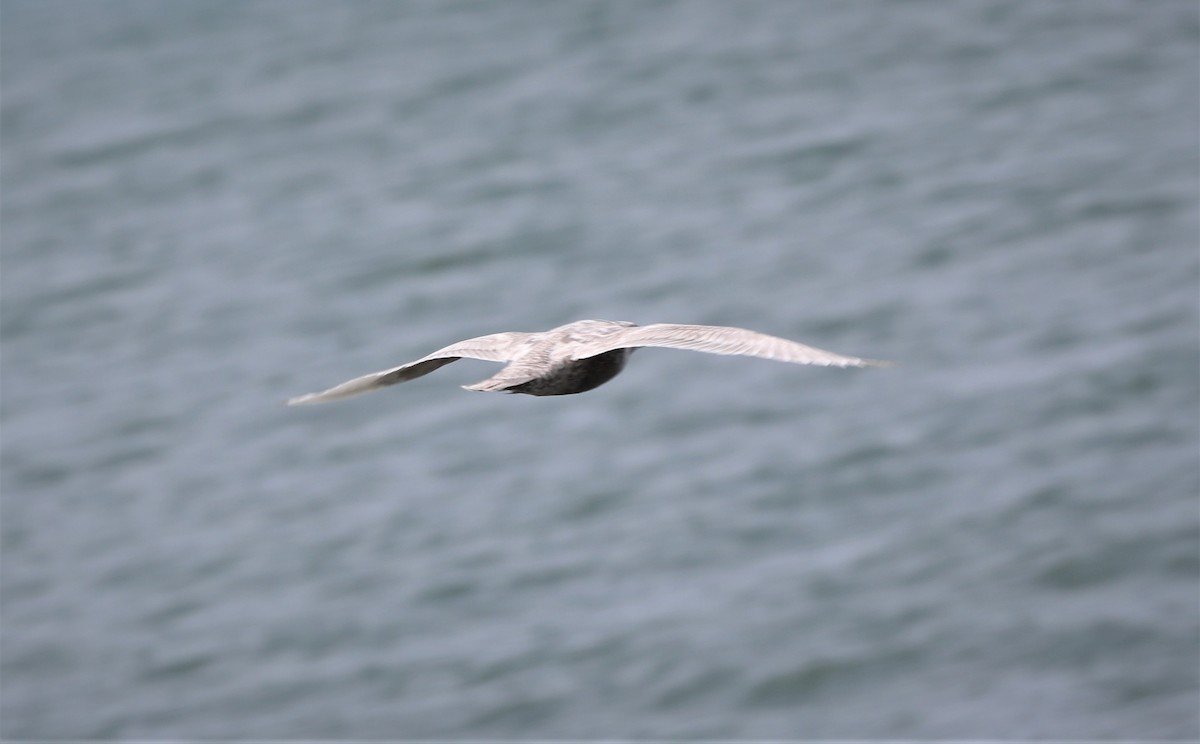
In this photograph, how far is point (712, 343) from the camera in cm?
638

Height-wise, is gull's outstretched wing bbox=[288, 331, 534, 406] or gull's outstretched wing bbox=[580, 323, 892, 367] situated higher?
gull's outstretched wing bbox=[288, 331, 534, 406]

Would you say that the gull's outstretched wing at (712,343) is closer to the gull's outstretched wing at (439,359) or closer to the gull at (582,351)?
the gull at (582,351)

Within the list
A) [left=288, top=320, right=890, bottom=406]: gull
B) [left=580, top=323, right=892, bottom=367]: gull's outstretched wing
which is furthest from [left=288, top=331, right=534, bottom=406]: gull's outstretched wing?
[left=580, top=323, right=892, bottom=367]: gull's outstretched wing

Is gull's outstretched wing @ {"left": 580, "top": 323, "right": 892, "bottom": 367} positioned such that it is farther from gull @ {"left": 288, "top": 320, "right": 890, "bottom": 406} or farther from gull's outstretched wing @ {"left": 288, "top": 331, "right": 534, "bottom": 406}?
gull's outstretched wing @ {"left": 288, "top": 331, "right": 534, "bottom": 406}

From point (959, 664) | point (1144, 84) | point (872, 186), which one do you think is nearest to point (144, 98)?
point (872, 186)

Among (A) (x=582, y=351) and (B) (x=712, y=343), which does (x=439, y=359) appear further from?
(B) (x=712, y=343)

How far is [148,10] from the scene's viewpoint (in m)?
48.1

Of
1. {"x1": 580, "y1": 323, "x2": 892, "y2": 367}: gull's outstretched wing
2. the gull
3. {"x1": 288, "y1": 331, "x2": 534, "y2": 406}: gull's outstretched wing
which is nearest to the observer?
{"x1": 580, "y1": 323, "x2": 892, "y2": 367}: gull's outstretched wing

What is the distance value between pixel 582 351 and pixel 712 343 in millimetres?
509

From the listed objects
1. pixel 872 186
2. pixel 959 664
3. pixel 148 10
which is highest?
pixel 148 10

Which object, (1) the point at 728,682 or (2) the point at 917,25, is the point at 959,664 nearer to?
(1) the point at 728,682

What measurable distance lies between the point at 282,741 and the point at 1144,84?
2661 cm

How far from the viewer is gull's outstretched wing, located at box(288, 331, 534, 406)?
694 centimetres

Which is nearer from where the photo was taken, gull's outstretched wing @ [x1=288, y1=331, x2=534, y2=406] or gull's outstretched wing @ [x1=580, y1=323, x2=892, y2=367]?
gull's outstretched wing @ [x1=580, y1=323, x2=892, y2=367]
